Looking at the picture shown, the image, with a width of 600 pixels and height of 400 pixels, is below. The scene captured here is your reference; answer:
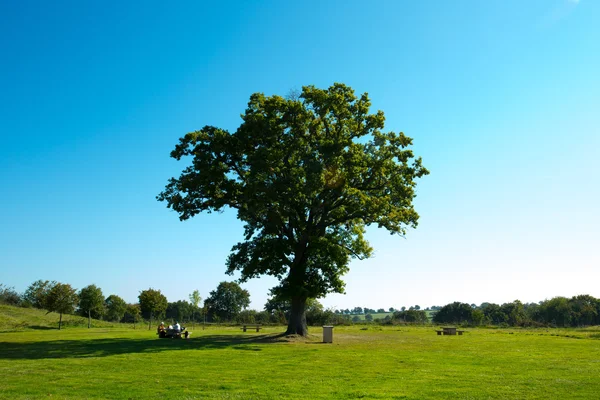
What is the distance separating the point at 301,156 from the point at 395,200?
8.89 meters

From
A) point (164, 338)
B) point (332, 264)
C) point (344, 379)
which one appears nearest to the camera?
point (344, 379)

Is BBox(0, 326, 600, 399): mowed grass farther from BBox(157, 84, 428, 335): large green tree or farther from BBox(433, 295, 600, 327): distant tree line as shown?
BBox(433, 295, 600, 327): distant tree line

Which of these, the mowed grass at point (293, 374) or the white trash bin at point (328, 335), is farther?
the white trash bin at point (328, 335)

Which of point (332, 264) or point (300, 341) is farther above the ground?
point (332, 264)

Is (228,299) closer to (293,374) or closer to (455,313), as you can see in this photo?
(455,313)

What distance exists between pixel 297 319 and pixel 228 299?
98.0m

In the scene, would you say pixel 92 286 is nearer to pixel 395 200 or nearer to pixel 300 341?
pixel 300 341

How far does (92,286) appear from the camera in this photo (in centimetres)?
6069

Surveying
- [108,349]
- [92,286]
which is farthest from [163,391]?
[92,286]

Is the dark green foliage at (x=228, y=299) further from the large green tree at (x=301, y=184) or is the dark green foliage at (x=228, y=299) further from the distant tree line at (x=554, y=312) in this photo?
the large green tree at (x=301, y=184)

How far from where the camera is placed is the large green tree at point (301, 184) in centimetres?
3244

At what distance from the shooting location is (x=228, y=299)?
127500 mm

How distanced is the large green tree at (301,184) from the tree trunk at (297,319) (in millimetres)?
80

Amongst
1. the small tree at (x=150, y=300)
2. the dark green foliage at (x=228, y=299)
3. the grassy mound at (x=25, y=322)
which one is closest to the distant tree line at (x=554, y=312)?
the dark green foliage at (x=228, y=299)
